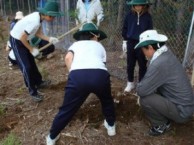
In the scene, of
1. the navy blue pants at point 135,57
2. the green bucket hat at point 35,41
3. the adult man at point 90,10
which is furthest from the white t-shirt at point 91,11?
the navy blue pants at point 135,57

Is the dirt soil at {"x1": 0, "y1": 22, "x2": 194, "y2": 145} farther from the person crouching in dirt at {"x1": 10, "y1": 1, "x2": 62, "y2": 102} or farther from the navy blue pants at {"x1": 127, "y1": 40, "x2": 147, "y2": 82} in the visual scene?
the navy blue pants at {"x1": 127, "y1": 40, "x2": 147, "y2": 82}

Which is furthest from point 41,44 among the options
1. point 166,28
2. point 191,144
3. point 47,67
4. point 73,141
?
point 191,144

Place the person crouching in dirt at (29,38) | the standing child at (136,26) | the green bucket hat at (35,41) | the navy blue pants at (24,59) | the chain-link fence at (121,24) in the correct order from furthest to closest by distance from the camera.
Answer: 1. the green bucket hat at (35,41)
2. the chain-link fence at (121,24)
3. the navy blue pants at (24,59)
4. the standing child at (136,26)
5. the person crouching in dirt at (29,38)

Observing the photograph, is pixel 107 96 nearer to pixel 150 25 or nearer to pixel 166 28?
pixel 150 25

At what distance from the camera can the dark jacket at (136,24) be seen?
13.6 feet

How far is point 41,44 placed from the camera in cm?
570

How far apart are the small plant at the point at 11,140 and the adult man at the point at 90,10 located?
284 cm

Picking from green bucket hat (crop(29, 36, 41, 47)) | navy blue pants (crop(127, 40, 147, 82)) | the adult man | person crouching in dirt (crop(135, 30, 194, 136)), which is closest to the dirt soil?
person crouching in dirt (crop(135, 30, 194, 136))

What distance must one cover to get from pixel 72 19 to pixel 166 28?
2330 millimetres

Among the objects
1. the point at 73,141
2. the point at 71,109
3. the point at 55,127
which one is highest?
the point at 71,109

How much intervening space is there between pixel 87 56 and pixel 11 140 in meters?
1.36

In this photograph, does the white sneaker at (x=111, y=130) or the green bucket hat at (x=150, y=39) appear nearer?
the green bucket hat at (x=150, y=39)

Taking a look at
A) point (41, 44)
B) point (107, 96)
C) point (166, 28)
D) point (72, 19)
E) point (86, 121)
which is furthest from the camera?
point (72, 19)

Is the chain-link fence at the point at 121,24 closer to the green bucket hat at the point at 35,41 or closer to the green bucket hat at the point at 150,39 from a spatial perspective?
the green bucket hat at the point at 35,41
